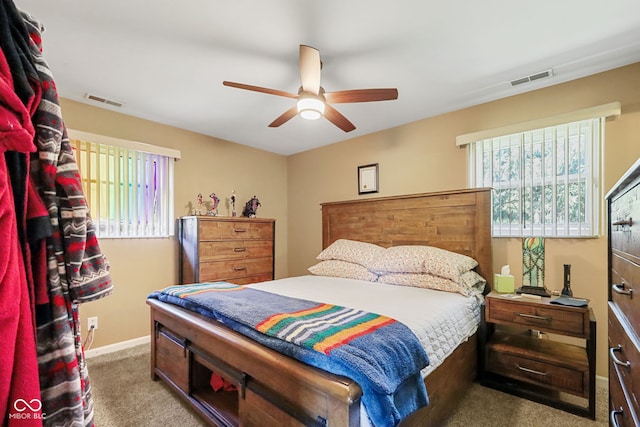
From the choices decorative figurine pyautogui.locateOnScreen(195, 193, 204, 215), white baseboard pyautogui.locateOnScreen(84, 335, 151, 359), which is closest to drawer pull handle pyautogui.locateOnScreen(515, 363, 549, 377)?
decorative figurine pyautogui.locateOnScreen(195, 193, 204, 215)

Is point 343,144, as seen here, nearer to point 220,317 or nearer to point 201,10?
point 201,10

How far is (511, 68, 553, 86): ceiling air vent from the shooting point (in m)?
2.24

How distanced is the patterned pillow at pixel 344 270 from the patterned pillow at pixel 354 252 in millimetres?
54

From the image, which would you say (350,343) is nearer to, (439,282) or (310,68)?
(439,282)

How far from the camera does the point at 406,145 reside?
3324mm

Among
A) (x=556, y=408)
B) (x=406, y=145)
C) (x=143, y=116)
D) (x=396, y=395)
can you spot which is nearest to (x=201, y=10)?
(x=143, y=116)

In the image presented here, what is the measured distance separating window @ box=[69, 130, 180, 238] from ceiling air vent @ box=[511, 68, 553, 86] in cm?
338

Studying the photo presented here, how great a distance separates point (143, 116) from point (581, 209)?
4099 mm

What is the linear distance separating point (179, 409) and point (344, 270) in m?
1.74

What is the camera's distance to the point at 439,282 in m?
2.33

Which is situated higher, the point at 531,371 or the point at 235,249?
the point at 235,249

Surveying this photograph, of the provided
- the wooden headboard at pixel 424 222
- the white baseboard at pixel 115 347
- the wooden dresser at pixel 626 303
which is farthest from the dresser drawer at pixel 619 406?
the white baseboard at pixel 115 347

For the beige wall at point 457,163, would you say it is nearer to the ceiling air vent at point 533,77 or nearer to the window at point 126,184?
the ceiling air vent at point 533,77

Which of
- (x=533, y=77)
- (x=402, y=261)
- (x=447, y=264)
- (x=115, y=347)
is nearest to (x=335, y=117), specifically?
(x=402, y=261)
